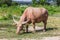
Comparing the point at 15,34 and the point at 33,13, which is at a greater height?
the point at 33,13

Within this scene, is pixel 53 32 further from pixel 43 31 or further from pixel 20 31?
pixel 20 31

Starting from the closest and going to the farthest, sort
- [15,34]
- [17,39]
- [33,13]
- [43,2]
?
[17,39] → [15,34] → [33,13] → [43,2]

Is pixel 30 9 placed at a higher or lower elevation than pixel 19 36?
higher

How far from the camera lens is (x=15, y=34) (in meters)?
15.3

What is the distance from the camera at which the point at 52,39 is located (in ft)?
46.0

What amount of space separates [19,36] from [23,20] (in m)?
1.32

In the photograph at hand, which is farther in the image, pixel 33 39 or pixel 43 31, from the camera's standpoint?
pixel 43 31

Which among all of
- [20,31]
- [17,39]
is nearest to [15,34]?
[20,31]

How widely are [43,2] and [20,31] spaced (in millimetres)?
30884

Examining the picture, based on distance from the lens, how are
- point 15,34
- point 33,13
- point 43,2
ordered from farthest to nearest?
1. point 43,2
2. point 33,13
3. point 15,34

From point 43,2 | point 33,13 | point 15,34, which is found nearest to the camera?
point 15,34

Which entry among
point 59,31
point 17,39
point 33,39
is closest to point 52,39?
point 33,39

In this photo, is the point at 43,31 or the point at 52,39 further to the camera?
the point at 43,31

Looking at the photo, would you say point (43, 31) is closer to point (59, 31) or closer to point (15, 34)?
point (59, 31)
